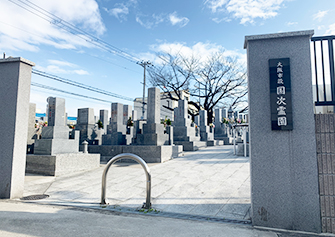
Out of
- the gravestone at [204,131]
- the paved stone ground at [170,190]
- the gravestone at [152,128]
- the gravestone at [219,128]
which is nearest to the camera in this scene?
the paved stone ground at [170,190]

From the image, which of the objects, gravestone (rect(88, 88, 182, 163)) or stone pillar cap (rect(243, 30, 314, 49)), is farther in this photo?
gravestone (rect(88, 88, 182, 163))

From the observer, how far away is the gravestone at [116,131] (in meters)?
12.0

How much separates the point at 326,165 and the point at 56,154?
758 centimetres

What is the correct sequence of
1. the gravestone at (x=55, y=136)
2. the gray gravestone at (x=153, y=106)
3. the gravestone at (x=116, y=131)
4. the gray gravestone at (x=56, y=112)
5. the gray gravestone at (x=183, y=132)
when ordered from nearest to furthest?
1. the gravestone at (x=55, y=136)
2. the gray gravestone at (x=56, y=112)
3. the gray gravestone at (x=153, y=106)
4. the gravestone at (x=116, y=131)
5. the gray gravestone at (x=183, y=132)

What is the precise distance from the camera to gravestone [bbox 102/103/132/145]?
39.3 ft

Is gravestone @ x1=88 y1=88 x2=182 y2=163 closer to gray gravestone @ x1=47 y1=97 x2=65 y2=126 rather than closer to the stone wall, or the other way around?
gray gravestone @ x1=47 y1=97 x2=65 y2=126

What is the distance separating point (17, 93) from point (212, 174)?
541 cm

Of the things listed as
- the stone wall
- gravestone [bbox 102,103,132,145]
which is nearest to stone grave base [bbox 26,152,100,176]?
A: gravestone [bbox 102,103,132,145]

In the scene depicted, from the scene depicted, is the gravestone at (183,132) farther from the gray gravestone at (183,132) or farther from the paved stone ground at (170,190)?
the paved stone ground at (170,190)

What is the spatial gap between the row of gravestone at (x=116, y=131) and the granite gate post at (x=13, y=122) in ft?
9.35

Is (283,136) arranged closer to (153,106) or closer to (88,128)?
(153,106)

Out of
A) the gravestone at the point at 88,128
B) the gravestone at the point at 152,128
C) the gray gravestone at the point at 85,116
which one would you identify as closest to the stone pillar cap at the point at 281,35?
the gravestone at the point at 152,128

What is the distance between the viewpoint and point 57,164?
7.08 meters

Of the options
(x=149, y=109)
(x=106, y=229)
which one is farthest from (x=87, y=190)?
(x=149, y=109)
